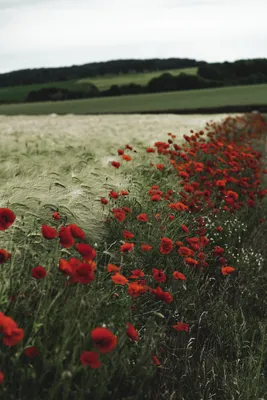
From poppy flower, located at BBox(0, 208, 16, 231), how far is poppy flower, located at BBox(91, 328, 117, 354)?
1.87 ft

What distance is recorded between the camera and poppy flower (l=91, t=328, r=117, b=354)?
1425 millimetres

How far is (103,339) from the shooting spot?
1458 mm

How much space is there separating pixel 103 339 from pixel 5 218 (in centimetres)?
62

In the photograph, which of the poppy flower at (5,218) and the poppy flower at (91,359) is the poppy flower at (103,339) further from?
the poppy flower at (5,218)

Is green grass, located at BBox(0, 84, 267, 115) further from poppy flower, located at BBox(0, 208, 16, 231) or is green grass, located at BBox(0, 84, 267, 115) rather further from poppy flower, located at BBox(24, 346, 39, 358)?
poppy flower, located at BBox(24, 346, 39, 358)

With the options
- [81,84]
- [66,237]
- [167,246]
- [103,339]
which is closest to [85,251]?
[66,237]

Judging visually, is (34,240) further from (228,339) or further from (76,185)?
(228,339)

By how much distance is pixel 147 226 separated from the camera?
10.6ft

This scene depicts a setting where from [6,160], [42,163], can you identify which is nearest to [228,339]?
[42,163]

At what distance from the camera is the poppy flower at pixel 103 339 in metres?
1.42

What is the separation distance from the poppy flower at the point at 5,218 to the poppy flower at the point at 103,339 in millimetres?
569

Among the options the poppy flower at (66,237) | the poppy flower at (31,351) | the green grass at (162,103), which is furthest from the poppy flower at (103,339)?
the green grass at (162,103)

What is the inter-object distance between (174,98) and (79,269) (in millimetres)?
30379

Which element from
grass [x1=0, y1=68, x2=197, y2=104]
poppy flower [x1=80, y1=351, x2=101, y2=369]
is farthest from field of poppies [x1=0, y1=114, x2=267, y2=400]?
grass [x1=0, y1=68, x2=197, y2=104]
